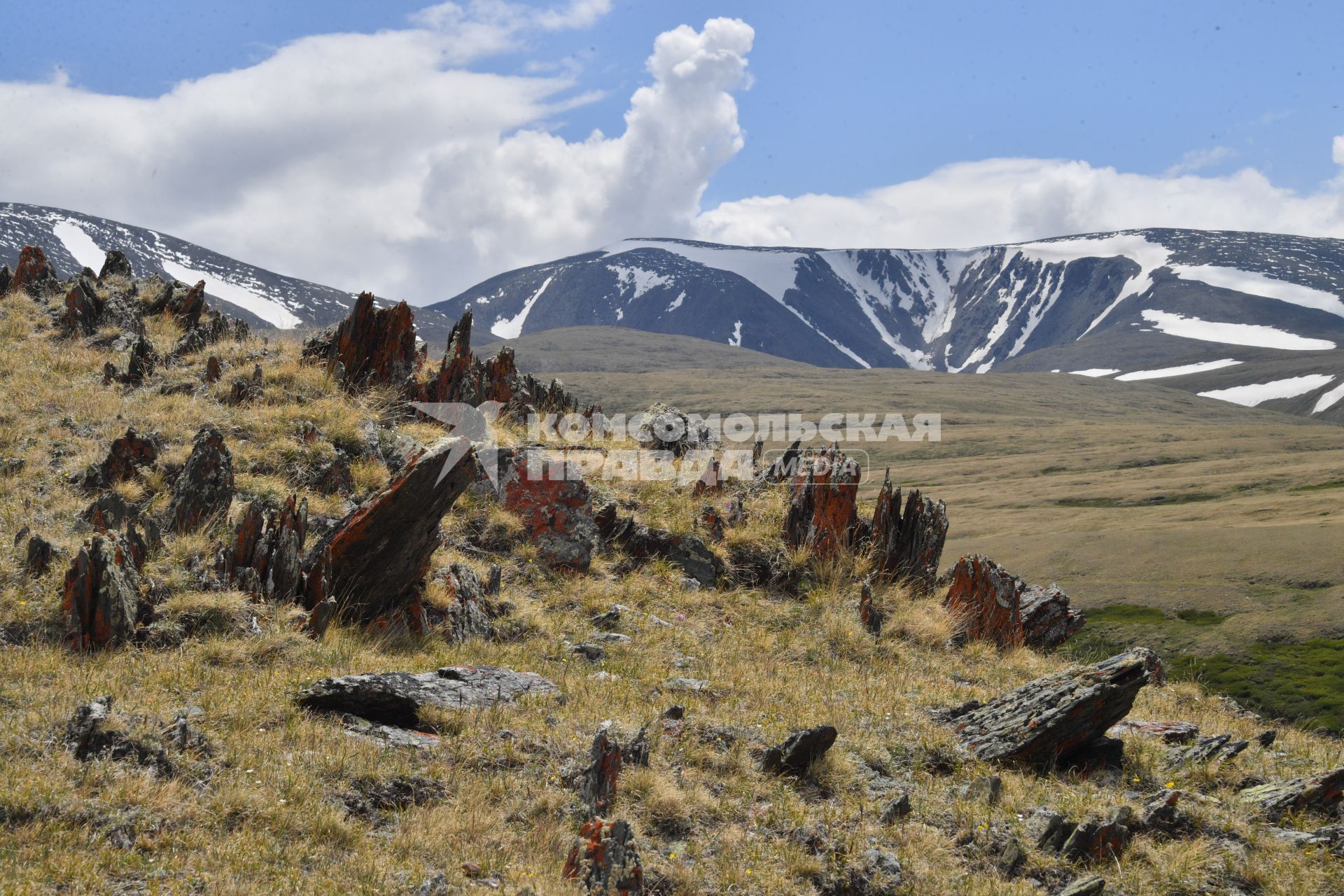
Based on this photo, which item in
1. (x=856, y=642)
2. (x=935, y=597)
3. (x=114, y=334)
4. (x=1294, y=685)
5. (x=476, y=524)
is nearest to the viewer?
(x=856, y=642)

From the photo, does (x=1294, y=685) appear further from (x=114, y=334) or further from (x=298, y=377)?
(x=114, y=334)

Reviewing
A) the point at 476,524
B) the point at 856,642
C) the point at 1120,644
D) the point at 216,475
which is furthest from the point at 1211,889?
the point at 1120,644

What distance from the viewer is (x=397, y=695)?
7125 mm

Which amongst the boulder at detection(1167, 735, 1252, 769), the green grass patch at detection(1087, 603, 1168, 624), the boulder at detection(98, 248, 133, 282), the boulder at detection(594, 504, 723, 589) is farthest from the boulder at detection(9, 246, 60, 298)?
the green grass patch at detection(1087, 603, 1168, 624)

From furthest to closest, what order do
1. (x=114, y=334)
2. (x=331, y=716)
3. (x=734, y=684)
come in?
1. (x=114, y=334)
2. (x=734, y=684)
3. (x=331, y=716)

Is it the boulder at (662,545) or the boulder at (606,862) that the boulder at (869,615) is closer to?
the boulder at (662,545)

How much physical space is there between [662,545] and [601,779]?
7162 millimetres

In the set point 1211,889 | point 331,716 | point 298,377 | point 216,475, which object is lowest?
point 1211,889

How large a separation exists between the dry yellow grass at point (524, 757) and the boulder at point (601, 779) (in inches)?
4.8

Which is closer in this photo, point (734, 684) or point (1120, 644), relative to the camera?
point (734, 684)

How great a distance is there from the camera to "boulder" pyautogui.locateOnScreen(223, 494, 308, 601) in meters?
8.80

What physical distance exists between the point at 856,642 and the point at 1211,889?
562 cm

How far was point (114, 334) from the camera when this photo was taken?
17.2 metres

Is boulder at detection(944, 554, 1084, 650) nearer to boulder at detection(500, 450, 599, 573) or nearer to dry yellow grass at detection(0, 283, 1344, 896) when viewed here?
dry yellow grass at detection(0, 283, 1344, 896)
